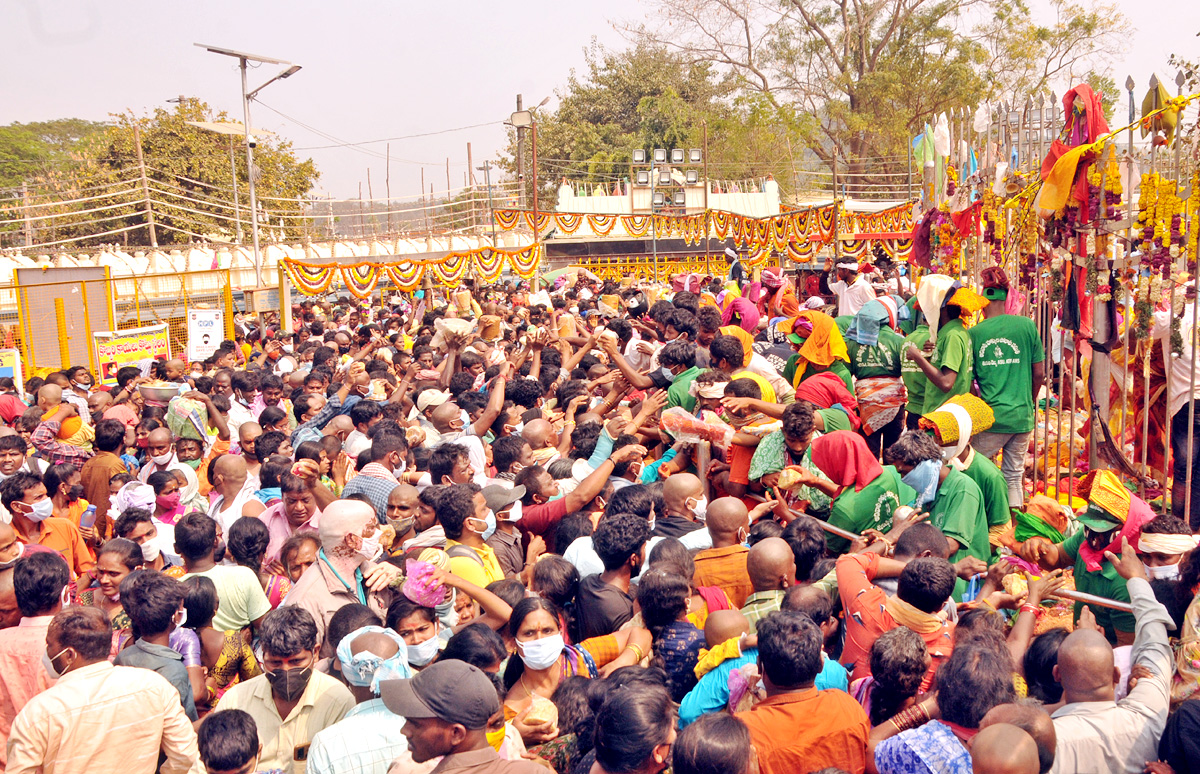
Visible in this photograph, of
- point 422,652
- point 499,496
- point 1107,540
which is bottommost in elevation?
point 422,652

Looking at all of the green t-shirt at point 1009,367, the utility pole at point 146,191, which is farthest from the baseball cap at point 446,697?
the utility pole at point 146,191

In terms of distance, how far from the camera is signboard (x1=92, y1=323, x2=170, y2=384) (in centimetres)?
1285

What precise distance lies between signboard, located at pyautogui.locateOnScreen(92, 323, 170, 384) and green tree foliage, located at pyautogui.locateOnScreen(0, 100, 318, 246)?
542 inches

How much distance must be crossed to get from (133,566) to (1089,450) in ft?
17.2

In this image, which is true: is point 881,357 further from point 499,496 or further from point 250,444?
point 250,444

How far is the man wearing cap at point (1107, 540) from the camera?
3617 millimetres

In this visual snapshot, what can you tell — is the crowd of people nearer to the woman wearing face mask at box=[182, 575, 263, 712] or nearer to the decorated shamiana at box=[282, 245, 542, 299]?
the woman wearing face mask at box=[182, 575, 263, 712]

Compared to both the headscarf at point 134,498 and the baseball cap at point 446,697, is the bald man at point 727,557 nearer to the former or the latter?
the baseball cap at point 446,697

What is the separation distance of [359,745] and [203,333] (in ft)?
40.5

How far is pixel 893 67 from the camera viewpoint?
124 ft

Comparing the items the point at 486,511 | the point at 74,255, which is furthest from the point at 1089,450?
the point at 74,255

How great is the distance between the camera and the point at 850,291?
10844 millimetres

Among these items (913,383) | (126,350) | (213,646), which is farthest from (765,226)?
(213,646)

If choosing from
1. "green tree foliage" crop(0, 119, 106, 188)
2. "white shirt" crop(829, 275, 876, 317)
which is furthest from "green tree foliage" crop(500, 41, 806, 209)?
"white shirt" crop(829, 275, 876, 317)
